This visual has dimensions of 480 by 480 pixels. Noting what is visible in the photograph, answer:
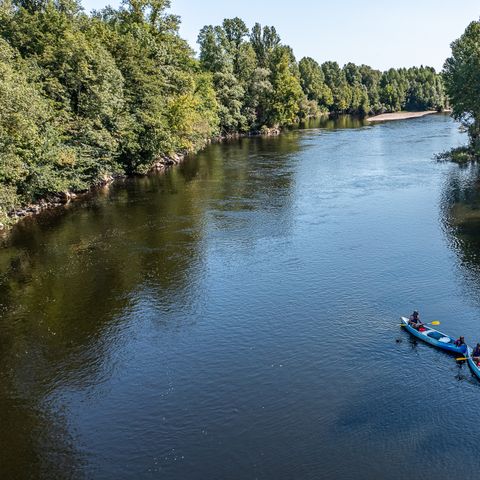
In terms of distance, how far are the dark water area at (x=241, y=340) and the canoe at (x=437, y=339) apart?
643 millimetres

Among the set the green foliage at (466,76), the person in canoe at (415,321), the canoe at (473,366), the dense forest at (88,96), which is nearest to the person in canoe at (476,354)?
the canoe at (473,366)

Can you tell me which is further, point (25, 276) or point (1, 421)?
point (25, 276)

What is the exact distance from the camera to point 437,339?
32.2m

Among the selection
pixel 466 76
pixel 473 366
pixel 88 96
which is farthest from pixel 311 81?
pixel 473 366

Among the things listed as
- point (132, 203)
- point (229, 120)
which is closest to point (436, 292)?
point (132, 203)

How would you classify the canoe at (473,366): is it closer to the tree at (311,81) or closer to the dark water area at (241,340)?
the dark water area at (241,340)

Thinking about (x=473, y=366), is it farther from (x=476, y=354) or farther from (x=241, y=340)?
(x=241, y=340)

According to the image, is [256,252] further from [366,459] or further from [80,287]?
[366,459]

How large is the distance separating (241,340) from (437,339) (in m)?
12.6

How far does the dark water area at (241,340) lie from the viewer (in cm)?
2412

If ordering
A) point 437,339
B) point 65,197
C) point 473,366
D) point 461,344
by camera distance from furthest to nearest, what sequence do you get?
point 65,197, point 437,339, point 461,344, point 473,366

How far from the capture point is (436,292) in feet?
128

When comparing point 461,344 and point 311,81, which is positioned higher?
point 311,81

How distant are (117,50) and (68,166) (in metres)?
25.2
